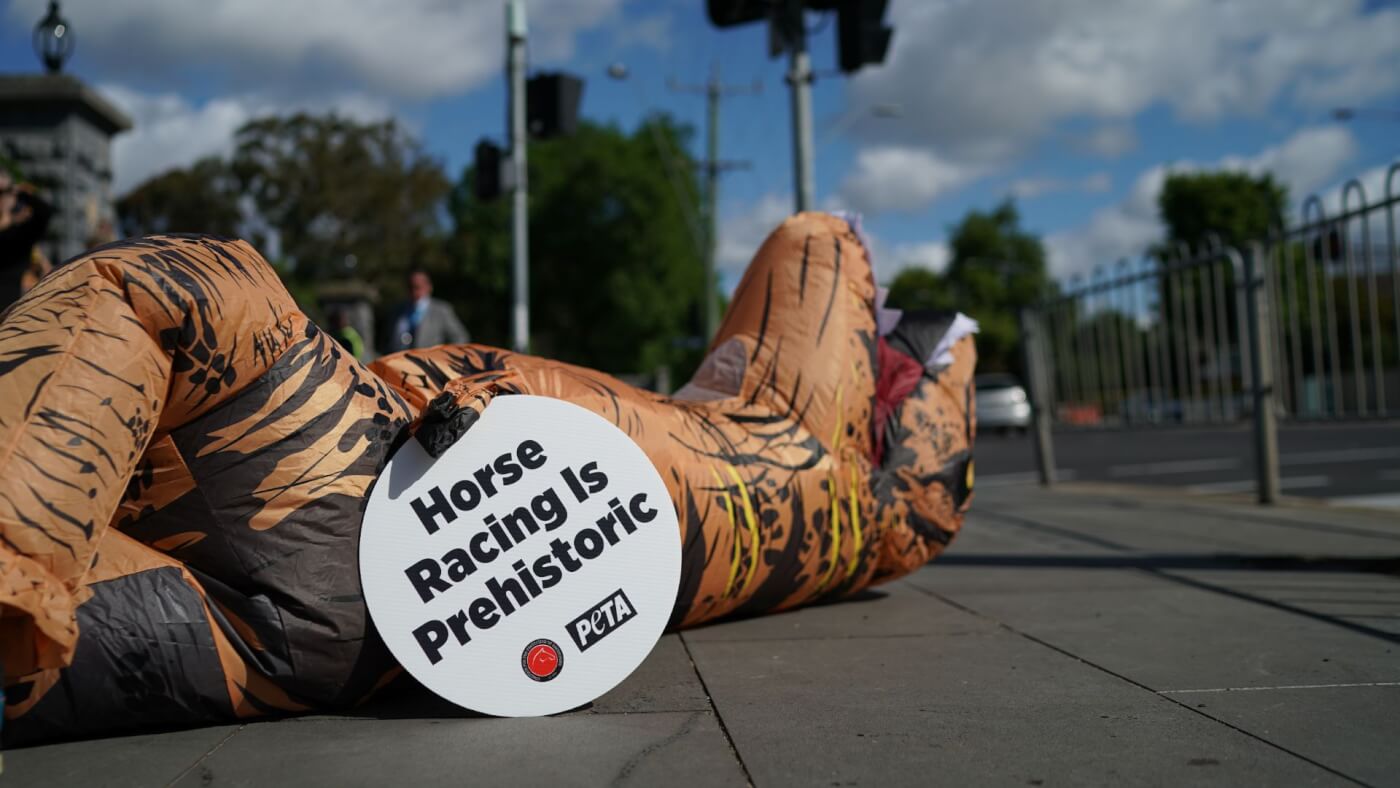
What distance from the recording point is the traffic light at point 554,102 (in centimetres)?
1074

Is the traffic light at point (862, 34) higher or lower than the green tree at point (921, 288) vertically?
lower

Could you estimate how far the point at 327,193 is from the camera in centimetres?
4209

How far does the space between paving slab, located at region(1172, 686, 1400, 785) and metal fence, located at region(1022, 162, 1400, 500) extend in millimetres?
4046

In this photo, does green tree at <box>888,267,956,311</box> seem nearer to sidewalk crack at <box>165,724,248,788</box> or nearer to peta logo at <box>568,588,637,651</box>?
peta logo at <box>568,588,637,651</box>

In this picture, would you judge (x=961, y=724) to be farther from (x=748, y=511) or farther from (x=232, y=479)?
(x=232, y=479)

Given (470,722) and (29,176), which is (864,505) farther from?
(29,176)

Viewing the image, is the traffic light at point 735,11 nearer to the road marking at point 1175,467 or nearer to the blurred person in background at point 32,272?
the blurred person in background at point 32,272

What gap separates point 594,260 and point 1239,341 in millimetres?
37015

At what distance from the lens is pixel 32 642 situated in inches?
77.9

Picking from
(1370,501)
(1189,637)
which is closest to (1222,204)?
(1370,501)

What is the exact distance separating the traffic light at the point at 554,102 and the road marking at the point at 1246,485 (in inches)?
259

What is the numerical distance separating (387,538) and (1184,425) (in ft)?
25.4

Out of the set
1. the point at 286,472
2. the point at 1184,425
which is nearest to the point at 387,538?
the point at 286,472

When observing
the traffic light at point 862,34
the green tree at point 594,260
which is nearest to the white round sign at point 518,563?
the traffic light at point 862,34
